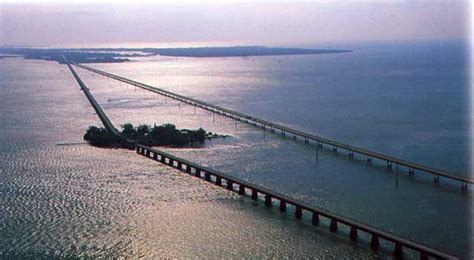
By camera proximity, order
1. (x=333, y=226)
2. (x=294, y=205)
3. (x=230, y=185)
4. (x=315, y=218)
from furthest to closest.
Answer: (x=230, y=185) < (x=294, y=205) < (x=315, y=218) < (x=333, y=226)

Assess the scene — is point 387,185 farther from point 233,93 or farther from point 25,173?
point 233,93

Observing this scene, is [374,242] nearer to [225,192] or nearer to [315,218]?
[315,218]

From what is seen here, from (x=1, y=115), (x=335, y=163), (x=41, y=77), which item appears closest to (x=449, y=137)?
(x=335, y=163)

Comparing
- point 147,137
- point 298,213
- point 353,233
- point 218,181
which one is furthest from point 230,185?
point 147,137

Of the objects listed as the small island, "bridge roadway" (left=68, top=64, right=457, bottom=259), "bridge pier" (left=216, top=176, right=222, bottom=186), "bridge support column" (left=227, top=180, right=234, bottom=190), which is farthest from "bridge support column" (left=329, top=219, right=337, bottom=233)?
the small island

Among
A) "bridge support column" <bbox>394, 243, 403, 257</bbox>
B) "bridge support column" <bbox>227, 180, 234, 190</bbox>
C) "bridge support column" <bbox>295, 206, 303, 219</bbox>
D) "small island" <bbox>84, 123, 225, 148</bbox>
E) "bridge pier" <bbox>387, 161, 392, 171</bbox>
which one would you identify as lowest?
"bridge support column" <bbox>394, 243, 403, 257</bbox>

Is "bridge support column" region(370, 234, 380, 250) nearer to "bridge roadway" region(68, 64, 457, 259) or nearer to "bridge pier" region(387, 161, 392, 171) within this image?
"bridge roadway" region(68, 64, 457, 259)

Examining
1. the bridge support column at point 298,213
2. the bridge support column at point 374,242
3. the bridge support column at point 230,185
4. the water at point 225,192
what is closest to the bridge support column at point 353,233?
the water at point 225,192

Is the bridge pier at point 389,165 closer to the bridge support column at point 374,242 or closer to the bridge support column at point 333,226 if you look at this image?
the bridge support column at point 333,226
